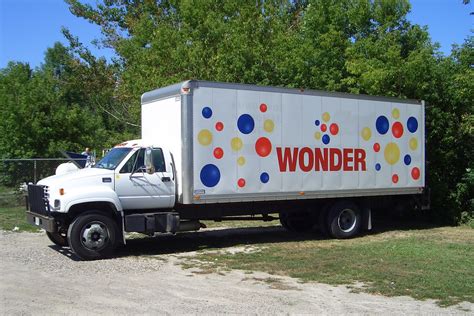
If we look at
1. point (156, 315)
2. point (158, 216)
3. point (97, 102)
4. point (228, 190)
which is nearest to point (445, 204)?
point (228, 190)

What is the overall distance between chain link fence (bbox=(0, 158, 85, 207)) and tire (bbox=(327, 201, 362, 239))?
10852 mm

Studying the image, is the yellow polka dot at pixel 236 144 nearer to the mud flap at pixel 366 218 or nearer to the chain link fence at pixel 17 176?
the mud flap at pixel 366 218

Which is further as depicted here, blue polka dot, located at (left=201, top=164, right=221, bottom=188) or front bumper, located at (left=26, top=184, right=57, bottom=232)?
blue polka dot, located at (left=201, top=164, right=221, bottom=188)

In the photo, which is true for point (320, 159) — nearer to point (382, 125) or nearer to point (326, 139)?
point (326, 139)

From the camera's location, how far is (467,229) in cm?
1514

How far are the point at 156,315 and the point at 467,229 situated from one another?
1110cm

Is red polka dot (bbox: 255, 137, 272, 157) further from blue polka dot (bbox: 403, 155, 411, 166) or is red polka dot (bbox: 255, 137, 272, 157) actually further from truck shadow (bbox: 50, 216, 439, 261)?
blue polka dot (bbox: 403, 155, 411, 166)

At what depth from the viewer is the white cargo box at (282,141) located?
11039mm

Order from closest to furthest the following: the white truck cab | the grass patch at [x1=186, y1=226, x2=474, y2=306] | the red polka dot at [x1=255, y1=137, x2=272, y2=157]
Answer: the grass patch at [x1=186, y1=226, x2=474, y2=306] → the white truck cab → the red polka dot at [x1=255, y1=137, x2=272, y2=157]

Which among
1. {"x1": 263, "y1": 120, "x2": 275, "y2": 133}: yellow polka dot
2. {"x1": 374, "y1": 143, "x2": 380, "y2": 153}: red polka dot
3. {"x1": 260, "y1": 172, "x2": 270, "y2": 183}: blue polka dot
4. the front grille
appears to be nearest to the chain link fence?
the front grille

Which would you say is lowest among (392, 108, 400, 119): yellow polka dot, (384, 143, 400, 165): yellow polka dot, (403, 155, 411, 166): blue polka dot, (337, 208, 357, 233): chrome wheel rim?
(337, 208, 357, 233): chrome wheel rim

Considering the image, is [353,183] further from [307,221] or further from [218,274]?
[218,274]

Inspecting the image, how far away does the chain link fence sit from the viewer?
18922 mm

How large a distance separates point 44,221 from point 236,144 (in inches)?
157
